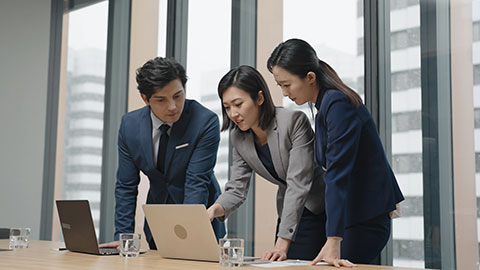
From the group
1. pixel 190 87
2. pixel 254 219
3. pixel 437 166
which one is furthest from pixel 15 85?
pixel 437 166

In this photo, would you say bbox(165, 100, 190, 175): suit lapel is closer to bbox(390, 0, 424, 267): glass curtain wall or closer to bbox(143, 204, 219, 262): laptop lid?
bbox(143, 204, 219, 262): laptop lid

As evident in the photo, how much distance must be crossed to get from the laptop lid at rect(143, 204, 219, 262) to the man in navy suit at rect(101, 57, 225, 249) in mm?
526

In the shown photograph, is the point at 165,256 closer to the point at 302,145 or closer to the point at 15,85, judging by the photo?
the point at 302,145

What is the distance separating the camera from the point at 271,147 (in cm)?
231

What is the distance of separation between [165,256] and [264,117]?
0.66m

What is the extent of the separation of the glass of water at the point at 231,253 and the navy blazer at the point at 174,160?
0.89 m

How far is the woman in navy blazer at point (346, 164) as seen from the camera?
6.41ft

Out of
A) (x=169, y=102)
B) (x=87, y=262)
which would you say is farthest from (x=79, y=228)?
(x=169, y=102)

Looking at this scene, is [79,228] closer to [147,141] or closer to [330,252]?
[147,141]

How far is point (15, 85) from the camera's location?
453 centimetres

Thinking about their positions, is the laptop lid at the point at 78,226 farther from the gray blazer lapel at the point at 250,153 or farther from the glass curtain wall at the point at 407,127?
the glass curtain wall at the point at 407,127

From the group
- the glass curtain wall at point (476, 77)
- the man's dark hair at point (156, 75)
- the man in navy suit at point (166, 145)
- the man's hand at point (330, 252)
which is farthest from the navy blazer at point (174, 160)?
the glass curtain wall at point (476, 77)

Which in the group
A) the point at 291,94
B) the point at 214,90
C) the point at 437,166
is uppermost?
the point at 214,90

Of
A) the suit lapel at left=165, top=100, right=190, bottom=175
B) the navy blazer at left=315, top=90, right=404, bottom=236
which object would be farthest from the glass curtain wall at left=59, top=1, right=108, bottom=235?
the navy blazer at left=315, top=90, right=404, bottom=236
